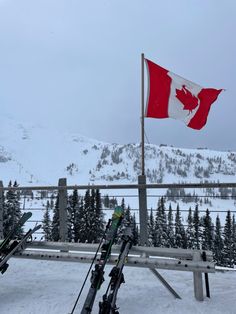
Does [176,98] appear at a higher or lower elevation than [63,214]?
higher

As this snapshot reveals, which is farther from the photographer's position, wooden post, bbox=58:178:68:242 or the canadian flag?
the canadian flag

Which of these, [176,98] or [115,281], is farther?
[176,98]

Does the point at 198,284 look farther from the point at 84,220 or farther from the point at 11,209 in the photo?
the point at 11,209

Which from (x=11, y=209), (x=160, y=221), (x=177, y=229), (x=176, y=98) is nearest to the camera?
(x=176, y=98)

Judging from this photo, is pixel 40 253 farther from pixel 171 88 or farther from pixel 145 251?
pixel 171 88

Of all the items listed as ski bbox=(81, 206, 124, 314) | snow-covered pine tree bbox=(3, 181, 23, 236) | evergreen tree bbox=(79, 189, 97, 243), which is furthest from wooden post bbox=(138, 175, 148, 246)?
snow-covered pine tree bbox=(3, 181, 23, 236)

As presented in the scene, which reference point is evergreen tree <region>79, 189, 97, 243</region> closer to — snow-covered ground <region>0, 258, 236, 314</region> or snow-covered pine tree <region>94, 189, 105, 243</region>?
snow-covered pine tree <region>94, 189, 105, 243</region>

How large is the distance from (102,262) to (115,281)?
1.18 ft

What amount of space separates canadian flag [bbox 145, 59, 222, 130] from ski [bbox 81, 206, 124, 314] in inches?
110

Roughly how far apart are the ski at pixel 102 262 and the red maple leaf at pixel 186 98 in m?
3.23

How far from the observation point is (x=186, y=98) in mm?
6629

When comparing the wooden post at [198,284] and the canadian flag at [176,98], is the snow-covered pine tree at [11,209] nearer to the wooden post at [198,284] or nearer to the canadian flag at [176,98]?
the canadian flag at [176,98]

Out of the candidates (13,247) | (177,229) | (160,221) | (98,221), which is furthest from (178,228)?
(13,247)

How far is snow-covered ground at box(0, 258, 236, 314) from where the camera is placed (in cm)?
331
